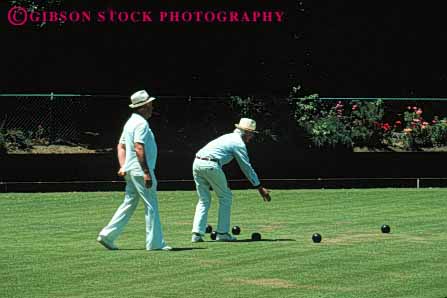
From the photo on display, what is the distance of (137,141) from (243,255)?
1673 mm

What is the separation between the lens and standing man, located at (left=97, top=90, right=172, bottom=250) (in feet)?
42.5

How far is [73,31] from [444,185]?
9345 millimetres

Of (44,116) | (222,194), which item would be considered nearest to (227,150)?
(222,194)

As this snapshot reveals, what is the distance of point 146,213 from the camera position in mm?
13117

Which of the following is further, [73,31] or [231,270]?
[73,31]

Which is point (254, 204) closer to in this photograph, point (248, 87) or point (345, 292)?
point (248, 87)

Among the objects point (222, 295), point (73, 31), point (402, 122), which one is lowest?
point (222, 295)

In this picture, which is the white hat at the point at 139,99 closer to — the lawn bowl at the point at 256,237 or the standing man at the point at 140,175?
the standing man at the point at 140,175

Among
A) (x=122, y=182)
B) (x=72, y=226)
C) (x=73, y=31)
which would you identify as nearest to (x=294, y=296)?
(x=72, y=226)

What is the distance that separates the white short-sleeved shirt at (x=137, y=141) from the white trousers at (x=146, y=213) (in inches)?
3.9

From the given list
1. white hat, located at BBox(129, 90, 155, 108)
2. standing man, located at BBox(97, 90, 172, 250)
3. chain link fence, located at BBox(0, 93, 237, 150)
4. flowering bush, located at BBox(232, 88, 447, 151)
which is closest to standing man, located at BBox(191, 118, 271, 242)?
standing man, located at BBox(97, 90, 172, 250)

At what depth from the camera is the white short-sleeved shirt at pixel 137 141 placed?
1297 cm

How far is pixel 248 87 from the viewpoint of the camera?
2980 cm

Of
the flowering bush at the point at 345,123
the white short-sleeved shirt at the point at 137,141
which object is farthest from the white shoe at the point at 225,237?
the flowering bush at the point at 345,123
